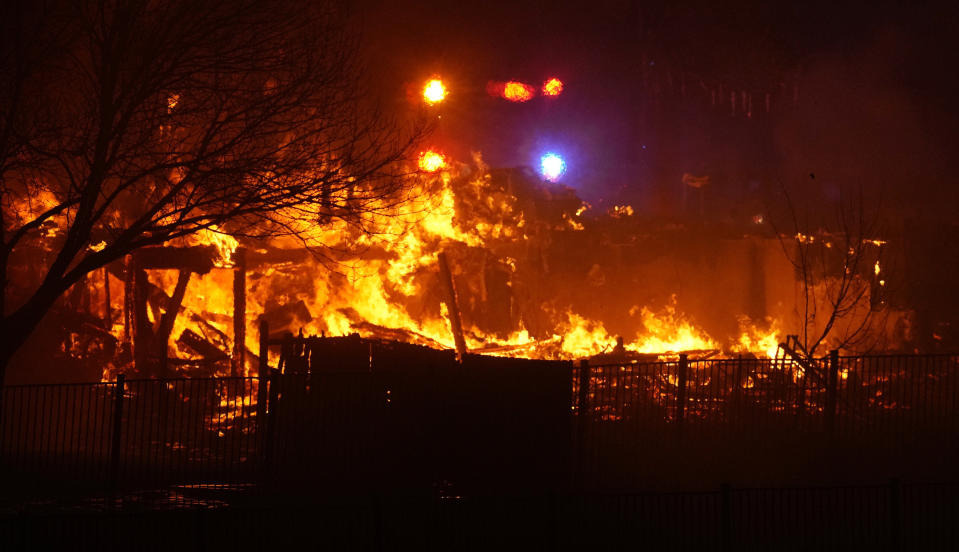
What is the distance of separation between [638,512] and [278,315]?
13.9m

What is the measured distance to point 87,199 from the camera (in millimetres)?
9680

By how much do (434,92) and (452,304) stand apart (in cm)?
1538

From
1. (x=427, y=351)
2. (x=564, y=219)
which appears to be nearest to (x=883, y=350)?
(x=564, y=219)

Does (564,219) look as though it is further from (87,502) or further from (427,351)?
(87,502)

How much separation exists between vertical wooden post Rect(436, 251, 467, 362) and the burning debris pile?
2.3 inches

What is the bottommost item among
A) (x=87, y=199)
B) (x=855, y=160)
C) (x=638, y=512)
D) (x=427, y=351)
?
(x=638, y=512)

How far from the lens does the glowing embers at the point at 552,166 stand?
42.2 meters

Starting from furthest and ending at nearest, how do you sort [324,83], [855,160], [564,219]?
[855,160]
[564,219]
[324,83]

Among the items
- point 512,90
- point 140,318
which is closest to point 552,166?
point 512,90

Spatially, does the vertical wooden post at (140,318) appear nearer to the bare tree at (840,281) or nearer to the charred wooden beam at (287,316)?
the charred wooden beam at (287,316)

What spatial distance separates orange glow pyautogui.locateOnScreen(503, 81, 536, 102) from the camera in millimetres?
40656

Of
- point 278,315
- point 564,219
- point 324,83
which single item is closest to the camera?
point 324,83

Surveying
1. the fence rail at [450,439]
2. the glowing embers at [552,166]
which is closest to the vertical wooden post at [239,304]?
the fence rail at [450,439]

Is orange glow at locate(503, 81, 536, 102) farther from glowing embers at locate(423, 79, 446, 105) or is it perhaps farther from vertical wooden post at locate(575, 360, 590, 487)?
vertical wooden post at locate(575, 360, 590, 487)
